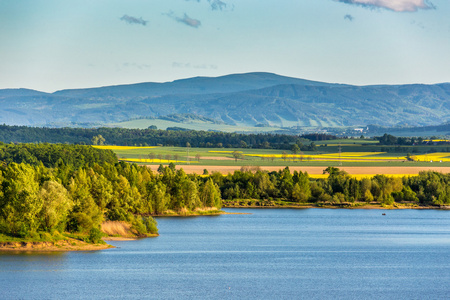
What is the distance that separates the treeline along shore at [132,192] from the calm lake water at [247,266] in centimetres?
340

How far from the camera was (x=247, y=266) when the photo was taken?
55500 mm

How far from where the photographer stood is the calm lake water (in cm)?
4512

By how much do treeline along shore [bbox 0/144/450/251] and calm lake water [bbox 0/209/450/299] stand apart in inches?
134

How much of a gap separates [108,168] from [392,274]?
48.3 metres

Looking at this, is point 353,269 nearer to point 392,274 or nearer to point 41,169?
point 392,274

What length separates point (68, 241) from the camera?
192ft

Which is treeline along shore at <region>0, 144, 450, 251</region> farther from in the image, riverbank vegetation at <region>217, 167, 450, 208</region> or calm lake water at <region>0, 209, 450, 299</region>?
calm lake water at <region>0, 209, 450, 299</region>

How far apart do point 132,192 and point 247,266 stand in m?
27.6

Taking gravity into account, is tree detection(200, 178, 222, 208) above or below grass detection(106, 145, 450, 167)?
below

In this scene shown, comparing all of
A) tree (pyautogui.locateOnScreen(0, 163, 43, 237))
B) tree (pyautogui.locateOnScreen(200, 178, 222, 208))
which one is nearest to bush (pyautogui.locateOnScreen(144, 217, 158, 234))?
tree (pyautogui.locateOnScreen(0, 163, 43, 237))

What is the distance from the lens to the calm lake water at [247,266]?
4512 cm

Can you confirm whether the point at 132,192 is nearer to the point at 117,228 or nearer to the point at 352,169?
the point at 117,228

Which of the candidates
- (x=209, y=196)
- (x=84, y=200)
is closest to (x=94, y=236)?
(x=84, y=200)

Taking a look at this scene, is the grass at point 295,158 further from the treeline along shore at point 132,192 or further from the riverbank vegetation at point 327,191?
the riverbank vegetation at point 327,191
